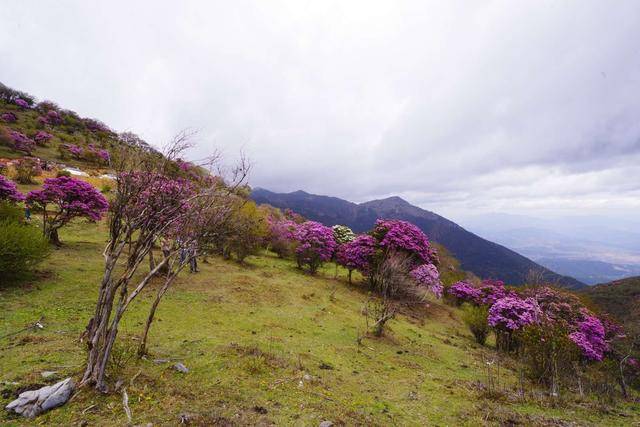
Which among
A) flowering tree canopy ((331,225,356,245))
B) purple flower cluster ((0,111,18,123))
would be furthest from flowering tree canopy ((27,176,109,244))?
purple flower cluster ((0,111,18,123))

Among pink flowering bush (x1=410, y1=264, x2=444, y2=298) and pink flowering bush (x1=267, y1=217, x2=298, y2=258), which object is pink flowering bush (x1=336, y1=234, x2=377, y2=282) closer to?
pink flowering bush (x1=410, y1=264, x2=444, y2=298)

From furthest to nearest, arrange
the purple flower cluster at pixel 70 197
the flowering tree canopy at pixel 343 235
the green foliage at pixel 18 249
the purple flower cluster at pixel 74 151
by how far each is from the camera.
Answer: the purple flower cluster at pixel 74 151
the flowering tree canopy at pixel 343 235
the purple flower cluster at pixel 70 197
the green foliage at pixel 18 249

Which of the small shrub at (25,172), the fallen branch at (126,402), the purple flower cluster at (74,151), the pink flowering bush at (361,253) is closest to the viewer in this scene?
the fallen branch at (126,402)

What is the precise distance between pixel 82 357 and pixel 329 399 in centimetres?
680

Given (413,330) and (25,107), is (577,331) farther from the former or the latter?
(25,107)

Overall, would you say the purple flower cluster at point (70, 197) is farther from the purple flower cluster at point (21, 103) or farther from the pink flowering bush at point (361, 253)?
the purple flower cluster at point (21, 103)

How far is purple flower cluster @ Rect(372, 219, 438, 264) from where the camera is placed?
25.3m

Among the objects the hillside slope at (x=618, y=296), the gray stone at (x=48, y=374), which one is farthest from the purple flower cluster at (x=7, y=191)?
the hillside slope at (x=618, y=296)

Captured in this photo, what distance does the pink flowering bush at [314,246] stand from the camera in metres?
28.9

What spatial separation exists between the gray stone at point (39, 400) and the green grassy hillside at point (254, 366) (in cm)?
19

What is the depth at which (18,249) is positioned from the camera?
1252cm

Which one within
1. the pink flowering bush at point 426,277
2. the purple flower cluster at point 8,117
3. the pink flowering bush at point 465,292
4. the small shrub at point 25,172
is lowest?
the pink flowering bush at point 465,292

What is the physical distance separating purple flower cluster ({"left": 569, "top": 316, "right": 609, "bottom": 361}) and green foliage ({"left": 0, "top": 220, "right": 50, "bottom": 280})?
29.0m

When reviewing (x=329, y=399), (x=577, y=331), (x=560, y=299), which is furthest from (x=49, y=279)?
(x=560, y=299)
